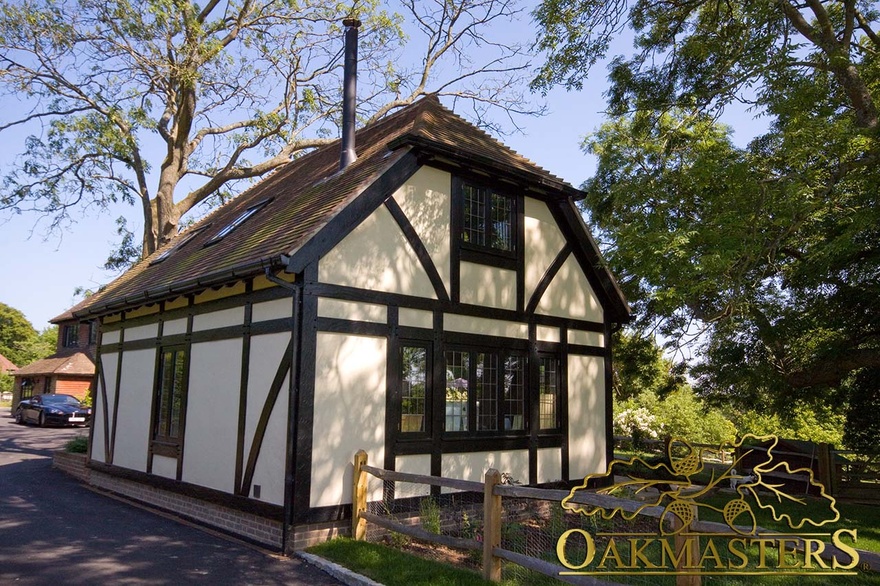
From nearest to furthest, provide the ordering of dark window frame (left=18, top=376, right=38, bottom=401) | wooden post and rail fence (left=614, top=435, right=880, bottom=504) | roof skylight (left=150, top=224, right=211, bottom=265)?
wooden post and rail fence (left=614, top=435, right=880, bottom=504)
roof skylight (left=150, top=224, right=211, bottom=265)
dark window frame (left=18, top=376, right=38, bottom=401)

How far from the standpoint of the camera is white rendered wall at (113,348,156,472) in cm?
1300

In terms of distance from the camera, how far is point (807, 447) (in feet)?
51.6

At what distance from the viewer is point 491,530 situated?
726 cm

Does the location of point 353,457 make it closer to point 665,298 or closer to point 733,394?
point 665,298

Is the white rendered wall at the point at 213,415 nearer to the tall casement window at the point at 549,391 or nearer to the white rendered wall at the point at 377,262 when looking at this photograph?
the white rendered wall at the point at 377,262

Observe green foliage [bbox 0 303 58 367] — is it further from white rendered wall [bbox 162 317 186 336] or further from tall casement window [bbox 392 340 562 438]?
tall casement window [bbox 392 340 562 438]

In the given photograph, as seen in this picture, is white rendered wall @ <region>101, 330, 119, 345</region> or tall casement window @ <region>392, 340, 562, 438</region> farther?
white rendered wall @ <region>101, 330, 119, 345</region>

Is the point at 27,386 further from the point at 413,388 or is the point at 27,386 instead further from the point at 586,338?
the point at 413,388

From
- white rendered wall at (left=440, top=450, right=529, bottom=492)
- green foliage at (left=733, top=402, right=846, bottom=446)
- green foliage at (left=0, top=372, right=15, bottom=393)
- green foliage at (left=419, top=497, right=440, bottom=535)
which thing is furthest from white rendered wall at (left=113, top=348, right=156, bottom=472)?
green foliage at (left=0, top=372, right=15, bottom=393)

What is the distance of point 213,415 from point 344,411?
2.71 m

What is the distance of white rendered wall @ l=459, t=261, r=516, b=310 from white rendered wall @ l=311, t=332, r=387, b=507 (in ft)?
6.62

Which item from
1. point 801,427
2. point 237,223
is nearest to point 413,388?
point 237,223

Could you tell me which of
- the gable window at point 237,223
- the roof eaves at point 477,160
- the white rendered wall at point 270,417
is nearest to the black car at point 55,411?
the gable window at point 237,223

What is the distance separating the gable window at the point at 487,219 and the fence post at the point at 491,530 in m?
4.88
